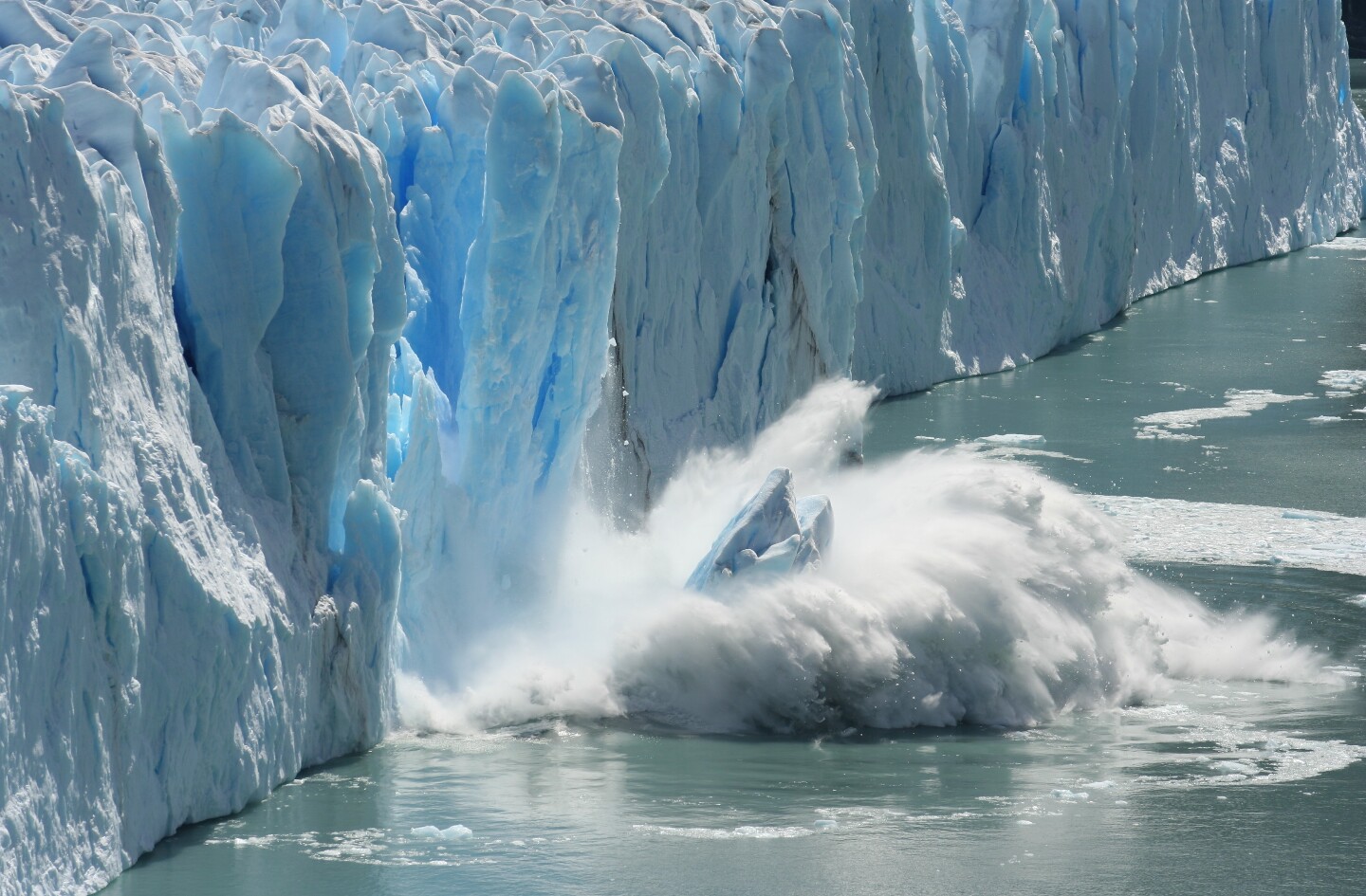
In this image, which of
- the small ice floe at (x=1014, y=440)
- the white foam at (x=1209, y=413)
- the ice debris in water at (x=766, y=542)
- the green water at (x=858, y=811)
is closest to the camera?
the green water at (x=858, y=811)

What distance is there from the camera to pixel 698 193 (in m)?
13.3

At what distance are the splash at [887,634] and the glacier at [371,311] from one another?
33cm

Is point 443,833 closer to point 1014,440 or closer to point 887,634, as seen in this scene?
point 887,634

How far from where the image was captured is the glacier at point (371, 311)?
639cm

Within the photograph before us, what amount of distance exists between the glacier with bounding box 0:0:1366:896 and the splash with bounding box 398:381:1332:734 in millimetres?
332

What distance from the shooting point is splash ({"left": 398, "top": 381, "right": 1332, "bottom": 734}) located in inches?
357

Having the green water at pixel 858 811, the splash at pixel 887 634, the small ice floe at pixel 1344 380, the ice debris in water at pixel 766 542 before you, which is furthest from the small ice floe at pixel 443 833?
the small ice floe at pixel 1344 380

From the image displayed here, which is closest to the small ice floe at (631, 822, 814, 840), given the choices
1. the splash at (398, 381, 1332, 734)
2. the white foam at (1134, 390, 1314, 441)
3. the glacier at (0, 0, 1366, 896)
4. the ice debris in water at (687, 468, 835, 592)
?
the glacier at (0, 0, 1366, 896)

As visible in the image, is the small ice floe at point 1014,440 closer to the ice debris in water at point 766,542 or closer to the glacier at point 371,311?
the glacier at point 371,311

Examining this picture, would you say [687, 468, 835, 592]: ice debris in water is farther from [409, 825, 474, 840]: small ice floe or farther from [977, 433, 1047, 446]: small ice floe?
[977, 433, 1047, 446]: small ice floe

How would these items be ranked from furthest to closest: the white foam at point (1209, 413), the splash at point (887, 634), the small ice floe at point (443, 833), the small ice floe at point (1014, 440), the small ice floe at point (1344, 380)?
the small ice floe at point (1344, 380)
the white foam at point (1209, 413)
the small ice floe at point (1014, 440)
the splash at point (887, 634)
the small ice floe at point (443, 833)

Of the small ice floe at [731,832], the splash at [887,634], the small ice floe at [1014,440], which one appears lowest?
the small ice floe at [731,832]

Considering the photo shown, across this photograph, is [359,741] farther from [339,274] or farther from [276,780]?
[339,274]

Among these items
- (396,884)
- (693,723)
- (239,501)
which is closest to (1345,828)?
(693,723)
